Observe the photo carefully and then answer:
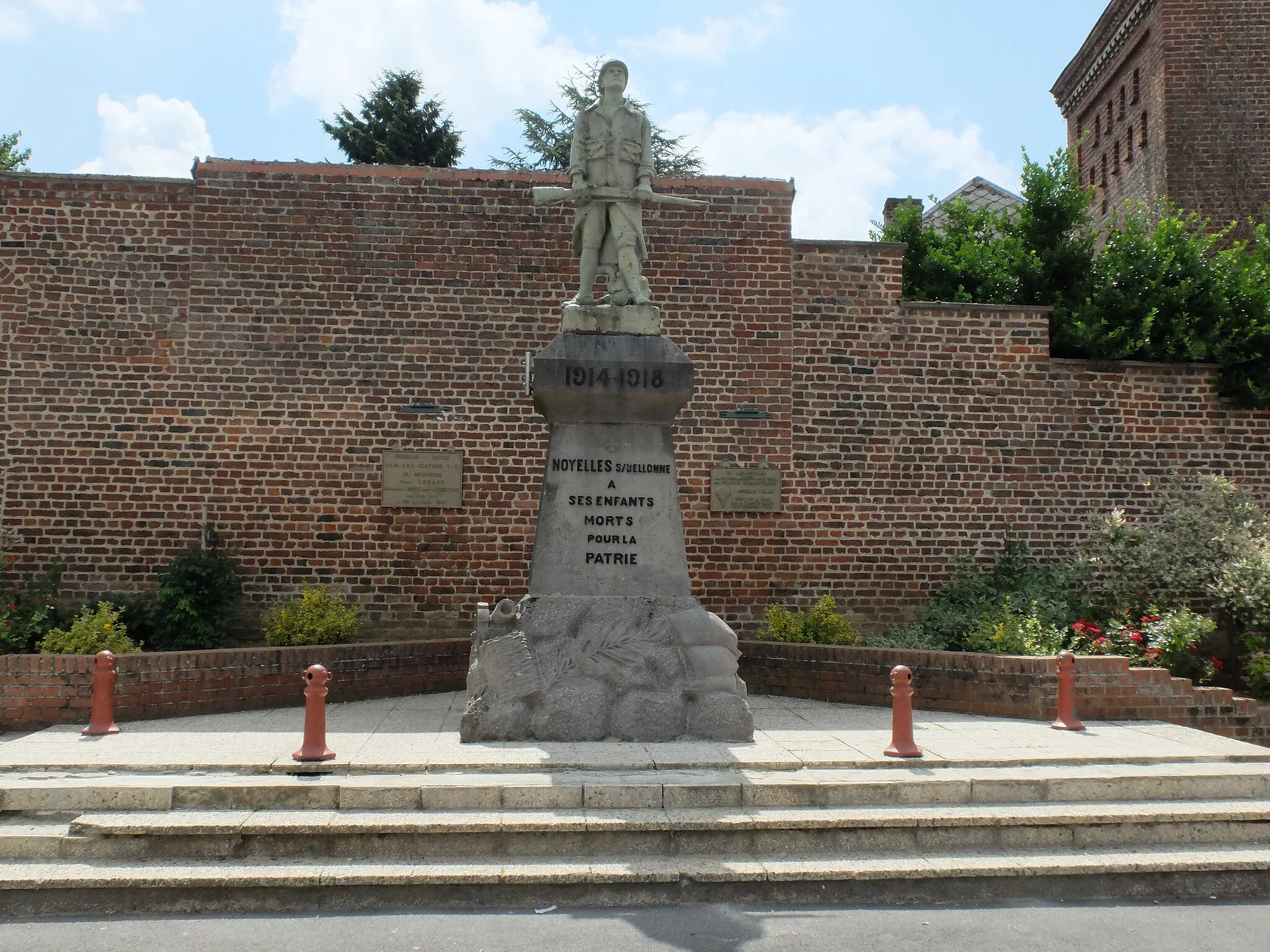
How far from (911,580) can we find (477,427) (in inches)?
218

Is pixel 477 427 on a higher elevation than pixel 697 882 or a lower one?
higher

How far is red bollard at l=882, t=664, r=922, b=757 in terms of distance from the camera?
7062mm

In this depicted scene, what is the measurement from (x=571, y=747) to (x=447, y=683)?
3.96 metres

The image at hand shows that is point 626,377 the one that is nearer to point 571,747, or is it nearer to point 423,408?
point 571,747

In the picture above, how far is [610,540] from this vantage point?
8.05 meters

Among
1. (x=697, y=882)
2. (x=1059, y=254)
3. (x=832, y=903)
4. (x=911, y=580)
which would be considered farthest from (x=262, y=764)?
(x=1059, y=254)

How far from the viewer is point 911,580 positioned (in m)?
12.5

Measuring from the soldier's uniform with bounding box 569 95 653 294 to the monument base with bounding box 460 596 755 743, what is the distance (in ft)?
8.78

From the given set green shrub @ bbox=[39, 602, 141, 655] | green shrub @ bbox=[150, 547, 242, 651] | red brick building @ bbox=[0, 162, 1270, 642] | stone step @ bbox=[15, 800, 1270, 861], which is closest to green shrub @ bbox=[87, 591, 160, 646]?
green shrub @ bbox=[150, 547, 242, 651]

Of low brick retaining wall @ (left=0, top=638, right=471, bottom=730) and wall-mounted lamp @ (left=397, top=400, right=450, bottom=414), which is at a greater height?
wall-mounted lamp @ (left=397, top=400, right=450, bottom=414)

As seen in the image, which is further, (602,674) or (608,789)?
(602,674)

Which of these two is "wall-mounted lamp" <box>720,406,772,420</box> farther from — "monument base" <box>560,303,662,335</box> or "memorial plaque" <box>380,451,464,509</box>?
"monument base" <box>560,303,662,335</box>

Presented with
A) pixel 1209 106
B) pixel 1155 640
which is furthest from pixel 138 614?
pixel 1209 106

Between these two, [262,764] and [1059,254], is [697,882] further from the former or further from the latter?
[1059,254]
